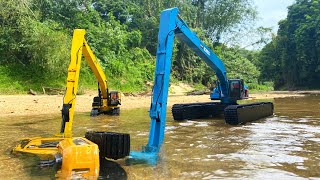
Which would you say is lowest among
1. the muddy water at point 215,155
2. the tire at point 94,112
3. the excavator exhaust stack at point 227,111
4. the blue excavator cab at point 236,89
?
the muddy water at point 215,155

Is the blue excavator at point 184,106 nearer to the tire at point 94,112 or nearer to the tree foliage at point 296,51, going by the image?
the tire at point 94,112

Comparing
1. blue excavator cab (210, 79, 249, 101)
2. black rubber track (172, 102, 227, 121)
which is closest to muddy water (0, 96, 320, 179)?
black rubber track (172, 102, 227, 121)

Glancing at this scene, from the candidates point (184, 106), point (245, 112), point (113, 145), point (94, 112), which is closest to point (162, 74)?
point (113, 145)

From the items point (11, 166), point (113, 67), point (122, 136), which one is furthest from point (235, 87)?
point (113, 67)

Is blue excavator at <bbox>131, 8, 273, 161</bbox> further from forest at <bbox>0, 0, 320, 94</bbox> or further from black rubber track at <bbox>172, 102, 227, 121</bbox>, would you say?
forest at <bbox>0, 0, 320, 94</bbox>

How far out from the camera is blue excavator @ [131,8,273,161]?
26.1 ft

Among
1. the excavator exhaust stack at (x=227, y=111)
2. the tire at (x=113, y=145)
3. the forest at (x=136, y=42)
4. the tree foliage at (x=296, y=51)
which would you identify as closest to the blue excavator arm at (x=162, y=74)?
the tire at (x=113, y=145)

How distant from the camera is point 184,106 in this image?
1553 centimetres

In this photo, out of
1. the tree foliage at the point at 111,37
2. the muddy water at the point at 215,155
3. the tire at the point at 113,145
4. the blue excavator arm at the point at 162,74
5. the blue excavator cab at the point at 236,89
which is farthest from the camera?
the tree foliage at the point at 111,37

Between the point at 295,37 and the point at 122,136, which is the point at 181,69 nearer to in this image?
the point at 295,37

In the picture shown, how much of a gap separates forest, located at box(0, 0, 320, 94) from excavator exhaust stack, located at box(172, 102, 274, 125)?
15.2 metres

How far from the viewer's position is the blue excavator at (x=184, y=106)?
314 inches

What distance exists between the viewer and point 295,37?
5566 centimetres

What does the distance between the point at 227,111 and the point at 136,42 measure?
31647mm
